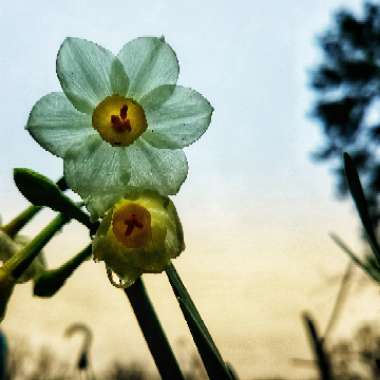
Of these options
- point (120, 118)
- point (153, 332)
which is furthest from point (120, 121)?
point (153, 332)

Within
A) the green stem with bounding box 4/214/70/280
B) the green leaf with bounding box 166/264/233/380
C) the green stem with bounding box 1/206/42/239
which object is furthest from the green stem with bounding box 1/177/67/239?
the green leaf with bounding box 166/264/233/380

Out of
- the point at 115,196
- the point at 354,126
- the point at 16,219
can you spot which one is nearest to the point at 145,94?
the point at 115,196

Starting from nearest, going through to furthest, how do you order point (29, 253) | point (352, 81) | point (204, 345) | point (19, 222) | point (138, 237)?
point (204, 345) → point (138, 237) → point (29, 253) → point (19, 222) → point (352, 81)

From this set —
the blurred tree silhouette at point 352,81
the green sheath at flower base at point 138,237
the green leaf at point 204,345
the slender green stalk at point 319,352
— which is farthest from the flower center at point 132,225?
the blurred tree silhouette at point 352,81

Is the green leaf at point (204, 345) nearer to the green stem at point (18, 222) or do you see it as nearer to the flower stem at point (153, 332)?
the flower stem at point (153, 332)

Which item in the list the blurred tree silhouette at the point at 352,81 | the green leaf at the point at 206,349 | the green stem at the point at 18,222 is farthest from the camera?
the blurred tree silhouette at the point at 352,81

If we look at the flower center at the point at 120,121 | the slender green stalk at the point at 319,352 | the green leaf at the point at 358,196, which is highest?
the flower center at the point at 120,121

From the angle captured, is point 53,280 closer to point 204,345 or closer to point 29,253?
point 29,253
